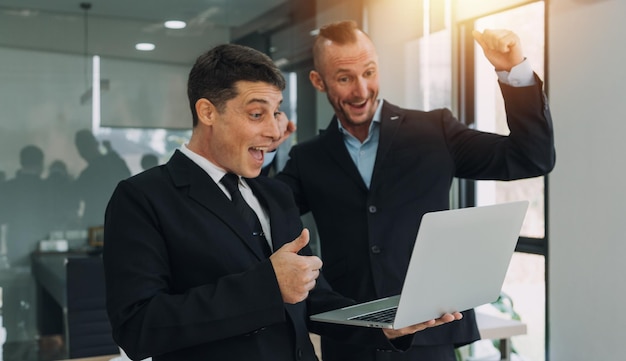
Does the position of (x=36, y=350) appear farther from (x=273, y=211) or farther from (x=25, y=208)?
(x=273, y=211)

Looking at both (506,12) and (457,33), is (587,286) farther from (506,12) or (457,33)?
(457,33)

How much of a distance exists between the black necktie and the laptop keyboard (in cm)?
24

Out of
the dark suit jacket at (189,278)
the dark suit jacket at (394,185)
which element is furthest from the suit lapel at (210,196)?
the dark suit jacket at (394,185)

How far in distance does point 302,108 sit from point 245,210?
3597 millimetres

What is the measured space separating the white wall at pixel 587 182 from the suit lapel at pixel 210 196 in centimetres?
213

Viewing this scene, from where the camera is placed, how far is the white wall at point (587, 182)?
3148 millimetres

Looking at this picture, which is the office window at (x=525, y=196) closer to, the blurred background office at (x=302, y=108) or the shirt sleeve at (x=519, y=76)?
the blurred background office at (x=302, y=108)

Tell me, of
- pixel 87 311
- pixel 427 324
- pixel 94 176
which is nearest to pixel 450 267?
pixel 427 324

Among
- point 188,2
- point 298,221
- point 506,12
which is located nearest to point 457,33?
point 506,12

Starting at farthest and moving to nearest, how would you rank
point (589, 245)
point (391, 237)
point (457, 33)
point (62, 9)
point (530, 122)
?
point (457, 33) → point (62, 9) → point (589, 245) → point (391, 237) → point (530, 122)

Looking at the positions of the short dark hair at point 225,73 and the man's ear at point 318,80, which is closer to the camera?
the short dark hair at point 225,73

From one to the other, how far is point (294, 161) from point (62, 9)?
2.63 metres

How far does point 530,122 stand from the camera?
1.92 meters

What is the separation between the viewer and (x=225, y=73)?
4.99ft
